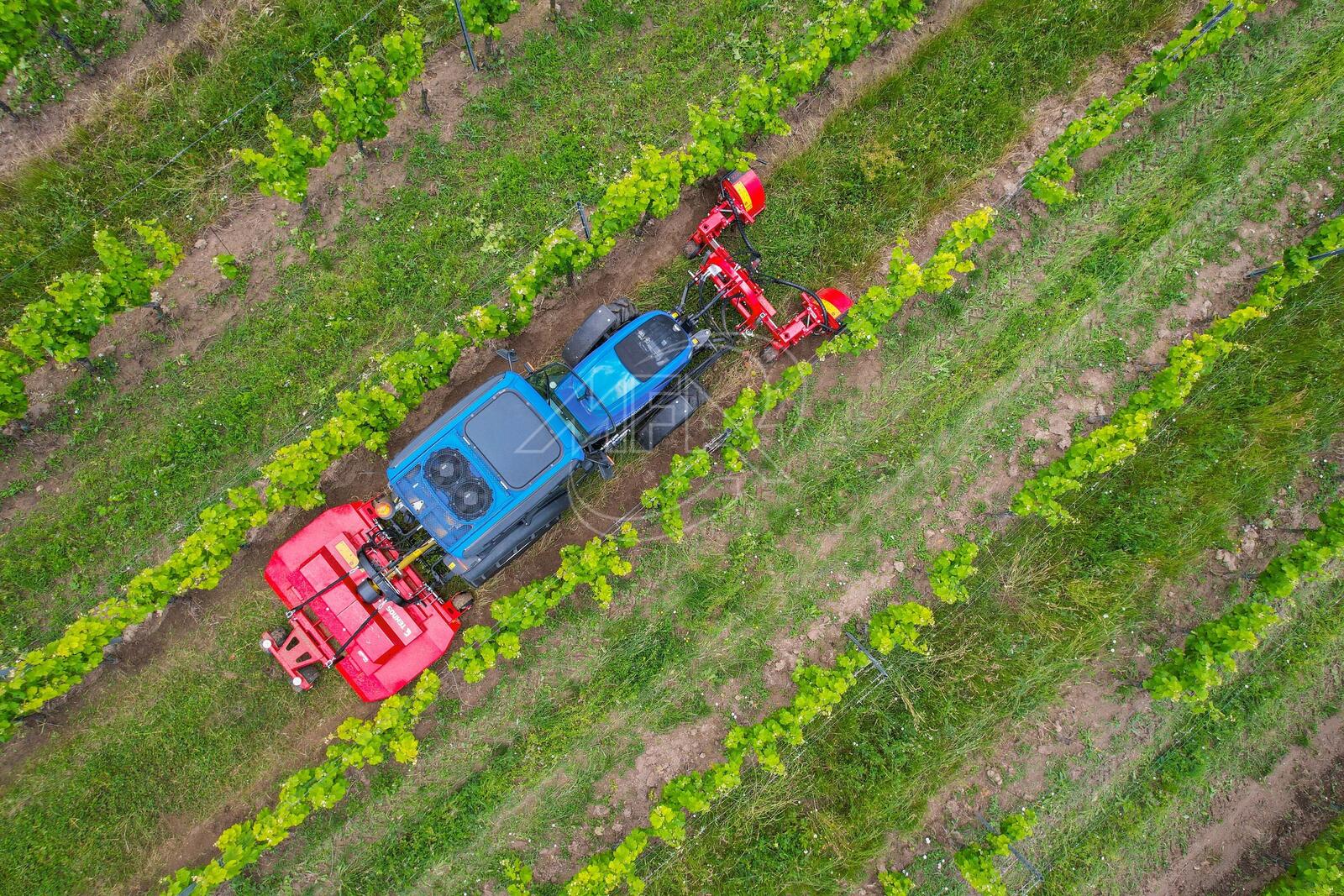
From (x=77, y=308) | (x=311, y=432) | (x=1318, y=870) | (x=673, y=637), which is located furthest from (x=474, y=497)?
(x=1318, y=870)

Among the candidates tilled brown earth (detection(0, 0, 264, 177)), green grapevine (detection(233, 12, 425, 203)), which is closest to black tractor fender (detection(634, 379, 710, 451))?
green grapevine (detection(233, 12, 425, 203))

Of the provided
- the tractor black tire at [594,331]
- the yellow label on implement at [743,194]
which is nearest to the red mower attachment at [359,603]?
the tractor black tire at [594,331]

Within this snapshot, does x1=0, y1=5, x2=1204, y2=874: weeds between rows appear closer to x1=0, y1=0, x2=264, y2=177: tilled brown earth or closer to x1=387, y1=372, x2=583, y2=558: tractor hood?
x1=387, y1=372, x2=583, y2=558: tractor hood

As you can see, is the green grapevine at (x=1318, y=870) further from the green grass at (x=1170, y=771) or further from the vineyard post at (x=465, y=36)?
the vineyard post at (x=465, y=36)

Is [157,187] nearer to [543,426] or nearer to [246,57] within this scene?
[246,57]

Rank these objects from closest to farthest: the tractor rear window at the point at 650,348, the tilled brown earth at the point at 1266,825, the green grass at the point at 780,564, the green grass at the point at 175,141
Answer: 1. the tractor rear window at the point at 650,348
2. the green grass at the point at 780,564
3. the tilled brown earth at the point at 1266,825
4. the green grass at the point at 175,141

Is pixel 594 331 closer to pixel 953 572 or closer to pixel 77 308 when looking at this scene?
pixel 953 572

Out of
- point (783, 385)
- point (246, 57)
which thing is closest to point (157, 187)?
point (246, 57)
